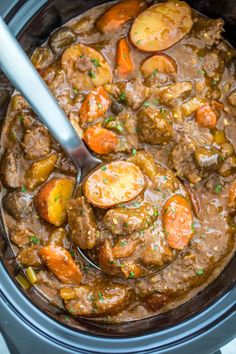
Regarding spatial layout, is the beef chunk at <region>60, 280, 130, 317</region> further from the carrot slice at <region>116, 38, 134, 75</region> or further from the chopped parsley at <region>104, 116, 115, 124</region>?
the carrot slice at <region>116, 38, 134, 75</region>

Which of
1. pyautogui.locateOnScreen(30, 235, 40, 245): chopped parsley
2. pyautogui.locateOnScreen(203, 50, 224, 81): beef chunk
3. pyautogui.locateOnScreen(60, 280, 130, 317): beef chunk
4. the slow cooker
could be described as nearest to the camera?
the slow cooker

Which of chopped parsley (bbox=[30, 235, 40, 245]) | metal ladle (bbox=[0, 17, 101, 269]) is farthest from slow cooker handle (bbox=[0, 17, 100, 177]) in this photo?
chopped parsley (bbox=[30, 235, 40, 245])

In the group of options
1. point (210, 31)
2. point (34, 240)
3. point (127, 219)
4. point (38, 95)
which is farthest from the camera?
point (210, 31)

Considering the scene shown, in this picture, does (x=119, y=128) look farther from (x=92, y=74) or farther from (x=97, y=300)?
(x=97, y=300)

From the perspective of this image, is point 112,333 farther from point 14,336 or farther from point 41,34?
point 41,34

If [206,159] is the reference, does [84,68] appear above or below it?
above

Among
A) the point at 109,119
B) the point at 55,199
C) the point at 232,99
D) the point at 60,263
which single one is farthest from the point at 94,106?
the point at 60,263

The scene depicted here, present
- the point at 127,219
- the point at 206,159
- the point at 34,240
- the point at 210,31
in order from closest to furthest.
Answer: the point at 127,219 < the point at 206,159 < the point at 34,240 < the point at 210,31
